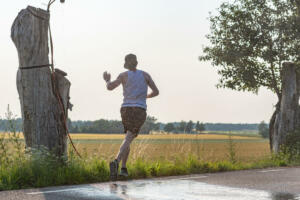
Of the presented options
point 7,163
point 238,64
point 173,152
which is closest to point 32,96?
point 7,163

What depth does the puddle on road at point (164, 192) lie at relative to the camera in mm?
6824

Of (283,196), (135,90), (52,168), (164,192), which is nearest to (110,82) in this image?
(135,90)

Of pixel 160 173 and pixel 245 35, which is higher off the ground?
pixel 245 35

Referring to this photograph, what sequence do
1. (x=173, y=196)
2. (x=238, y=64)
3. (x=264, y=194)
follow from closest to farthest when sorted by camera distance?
1. (x=173, y=196)
2. (x=264, y=194)
3. (x=238, y=64)

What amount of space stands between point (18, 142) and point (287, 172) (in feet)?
19.9

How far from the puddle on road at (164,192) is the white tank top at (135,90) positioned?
1367 millimetres

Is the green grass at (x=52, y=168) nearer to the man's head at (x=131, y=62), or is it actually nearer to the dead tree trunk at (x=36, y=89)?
the dead tree trunk at (x=36, y=89)

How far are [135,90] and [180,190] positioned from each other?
73.6 inches

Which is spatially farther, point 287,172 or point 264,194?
point 287,172

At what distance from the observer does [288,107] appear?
1673cm

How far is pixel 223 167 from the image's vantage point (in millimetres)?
11500

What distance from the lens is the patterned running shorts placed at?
831 cm

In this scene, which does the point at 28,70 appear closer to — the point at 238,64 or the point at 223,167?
the point at 223,167

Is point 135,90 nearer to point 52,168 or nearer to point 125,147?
point 125,147
